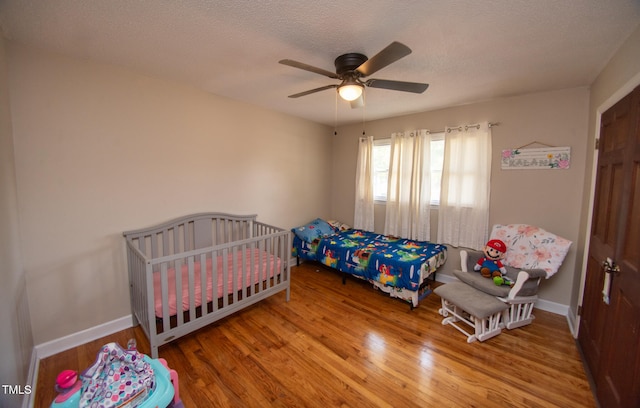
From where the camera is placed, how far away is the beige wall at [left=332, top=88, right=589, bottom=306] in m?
2.42

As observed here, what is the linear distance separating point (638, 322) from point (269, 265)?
2537mm

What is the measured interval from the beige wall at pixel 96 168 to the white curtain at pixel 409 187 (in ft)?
7.56

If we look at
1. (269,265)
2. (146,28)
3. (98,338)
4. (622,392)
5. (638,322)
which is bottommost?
(98,338)

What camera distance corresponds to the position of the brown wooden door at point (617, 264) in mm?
1255

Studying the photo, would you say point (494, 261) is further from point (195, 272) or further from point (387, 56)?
point (195, 272)

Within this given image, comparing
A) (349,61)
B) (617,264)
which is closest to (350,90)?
(349,61)

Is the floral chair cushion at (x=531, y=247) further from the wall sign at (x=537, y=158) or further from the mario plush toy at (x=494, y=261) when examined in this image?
the wall sign at (x=537, y=158)

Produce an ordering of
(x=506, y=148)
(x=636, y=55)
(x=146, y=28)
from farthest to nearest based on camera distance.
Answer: (x=506, y=148) < (x=146, y=28) < (x=636, y=55)

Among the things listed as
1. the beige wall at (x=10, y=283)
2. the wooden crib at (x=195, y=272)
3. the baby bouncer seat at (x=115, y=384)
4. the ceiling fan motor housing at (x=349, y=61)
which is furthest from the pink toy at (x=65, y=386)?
the ceiling fan motor housing at (x=349, y=61)

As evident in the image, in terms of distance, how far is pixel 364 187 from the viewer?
3977 millimetres

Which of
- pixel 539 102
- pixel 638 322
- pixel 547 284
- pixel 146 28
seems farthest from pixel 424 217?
pixel 146 28

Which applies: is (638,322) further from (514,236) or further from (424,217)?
(424,217)

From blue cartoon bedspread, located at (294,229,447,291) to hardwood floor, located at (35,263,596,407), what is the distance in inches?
16.1

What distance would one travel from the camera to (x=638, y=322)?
3.90 feet
